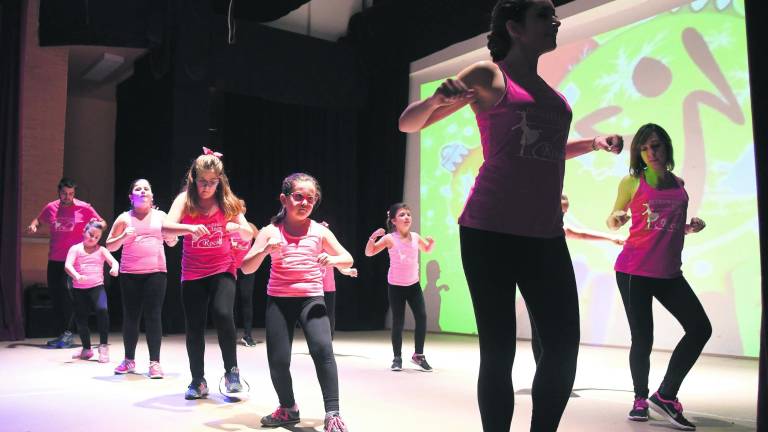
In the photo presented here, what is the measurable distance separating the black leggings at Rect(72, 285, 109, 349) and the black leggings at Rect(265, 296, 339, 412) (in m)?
3.23

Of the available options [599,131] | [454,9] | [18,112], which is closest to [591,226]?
[599,131]

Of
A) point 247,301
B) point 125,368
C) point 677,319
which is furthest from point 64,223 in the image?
point 677,319

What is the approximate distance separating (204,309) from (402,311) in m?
2.12

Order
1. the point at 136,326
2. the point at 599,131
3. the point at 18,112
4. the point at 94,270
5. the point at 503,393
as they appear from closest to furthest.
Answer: the point at 503,393
the point at 136,326
the point at 94,270
the point at 599,131
the point at 18,112

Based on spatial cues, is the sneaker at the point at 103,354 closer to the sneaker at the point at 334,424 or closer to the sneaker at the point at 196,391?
the sneaker at the point at 196,391

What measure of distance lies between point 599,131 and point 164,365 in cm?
527

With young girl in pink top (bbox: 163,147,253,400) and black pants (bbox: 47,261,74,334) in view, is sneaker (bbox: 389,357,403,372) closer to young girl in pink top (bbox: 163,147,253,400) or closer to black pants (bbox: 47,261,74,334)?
young girl in pink top (bbox: 163,147,253,400)

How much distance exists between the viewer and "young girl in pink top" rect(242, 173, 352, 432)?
3213 millimetres

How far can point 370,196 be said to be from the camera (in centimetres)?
1064

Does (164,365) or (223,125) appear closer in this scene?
(164,365)

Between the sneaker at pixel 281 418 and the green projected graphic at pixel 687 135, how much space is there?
15.9ft

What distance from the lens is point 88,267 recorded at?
608cm

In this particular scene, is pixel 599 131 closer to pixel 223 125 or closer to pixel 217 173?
pixel 217 173

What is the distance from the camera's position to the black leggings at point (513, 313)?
184cm
